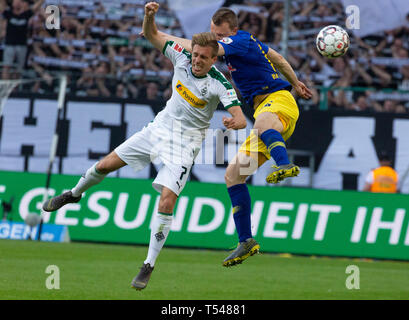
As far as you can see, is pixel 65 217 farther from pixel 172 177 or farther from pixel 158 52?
pixel 172 177

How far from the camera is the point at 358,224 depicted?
53.8 feet

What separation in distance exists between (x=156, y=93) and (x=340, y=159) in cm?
427

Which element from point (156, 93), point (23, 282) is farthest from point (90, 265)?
point (156, 93)

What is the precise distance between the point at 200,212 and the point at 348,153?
3.63m

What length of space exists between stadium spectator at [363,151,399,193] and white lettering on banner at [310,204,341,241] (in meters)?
1.02

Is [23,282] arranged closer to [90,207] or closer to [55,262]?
[55,262]

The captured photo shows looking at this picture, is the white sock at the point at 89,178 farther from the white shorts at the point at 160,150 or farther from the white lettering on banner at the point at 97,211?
→ the white lettering on banner at the point at 97,211

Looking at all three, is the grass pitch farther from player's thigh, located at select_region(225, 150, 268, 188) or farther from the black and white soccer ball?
player's thigh, located at select_region(225, 150, 268, 188)

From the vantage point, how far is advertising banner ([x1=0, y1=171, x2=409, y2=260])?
16359 mm

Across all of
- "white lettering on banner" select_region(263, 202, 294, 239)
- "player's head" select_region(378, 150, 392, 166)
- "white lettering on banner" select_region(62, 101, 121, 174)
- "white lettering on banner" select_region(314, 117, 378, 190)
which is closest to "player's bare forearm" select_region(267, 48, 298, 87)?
"white lettering on banner" select_region(263, 202, 294, 239)

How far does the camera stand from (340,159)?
17.8 metres

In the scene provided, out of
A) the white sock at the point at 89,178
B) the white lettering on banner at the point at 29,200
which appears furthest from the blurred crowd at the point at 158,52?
the white sock at the point at 89,178

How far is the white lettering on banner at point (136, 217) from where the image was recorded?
54.6ft

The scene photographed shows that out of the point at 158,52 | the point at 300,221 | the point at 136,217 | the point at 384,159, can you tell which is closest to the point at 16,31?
the point at 158,52
